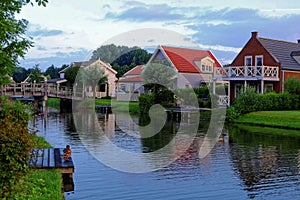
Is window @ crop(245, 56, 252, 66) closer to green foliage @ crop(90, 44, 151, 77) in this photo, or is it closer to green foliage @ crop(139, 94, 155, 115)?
green foliage @ crop(139, 94, 155, 115)

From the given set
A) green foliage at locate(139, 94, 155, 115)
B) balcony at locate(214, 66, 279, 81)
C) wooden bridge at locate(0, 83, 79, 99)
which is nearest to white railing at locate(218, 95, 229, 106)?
balcony at locate(214, 66, 279, 81)

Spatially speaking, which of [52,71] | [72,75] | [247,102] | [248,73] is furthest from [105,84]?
[52,71]

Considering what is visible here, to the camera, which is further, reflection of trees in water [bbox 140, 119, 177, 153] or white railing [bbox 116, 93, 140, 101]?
white railing [bbox 116, 93, 140, 101]

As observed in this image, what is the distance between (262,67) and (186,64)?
17747 mm

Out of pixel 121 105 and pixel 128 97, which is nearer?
pixel 121 105

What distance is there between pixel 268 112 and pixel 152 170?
72.1ft

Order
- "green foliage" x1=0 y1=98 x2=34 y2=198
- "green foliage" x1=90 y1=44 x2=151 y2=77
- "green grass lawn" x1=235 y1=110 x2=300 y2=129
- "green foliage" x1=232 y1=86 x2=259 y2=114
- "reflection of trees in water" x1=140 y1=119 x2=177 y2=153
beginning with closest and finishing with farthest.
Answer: "green foliage" x1=0 y1=98 x2=34 y2=198 < "reflection of trees in water" x1=140 y1=119 x2=177 y2=153 < "green grass lawn" x1=235 y1=110 x2=300 y2=129 < "green foliage" x1=232 y1=86 x2=259 y2=114 < "green foliage" x1=90 y1=44 x2=151 y2=77

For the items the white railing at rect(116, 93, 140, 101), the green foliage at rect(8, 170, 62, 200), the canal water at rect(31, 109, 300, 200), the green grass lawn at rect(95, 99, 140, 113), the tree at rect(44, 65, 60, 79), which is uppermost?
the tree at rect(44, 65, 60, 79)

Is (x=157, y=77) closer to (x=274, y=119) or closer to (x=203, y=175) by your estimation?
(x=274, y=119)

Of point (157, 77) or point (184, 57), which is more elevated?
point (184, 57)

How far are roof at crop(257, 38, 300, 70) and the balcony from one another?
1800 millimetres

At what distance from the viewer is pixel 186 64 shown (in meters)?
56.1

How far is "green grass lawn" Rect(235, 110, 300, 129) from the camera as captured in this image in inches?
1232

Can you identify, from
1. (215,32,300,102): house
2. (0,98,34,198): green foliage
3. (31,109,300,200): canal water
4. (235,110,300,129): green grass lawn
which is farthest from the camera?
(215,32,300,102): house
